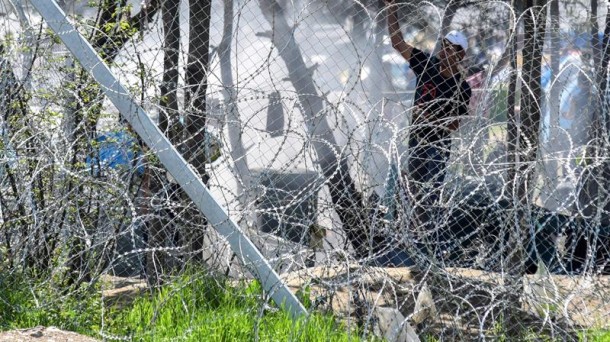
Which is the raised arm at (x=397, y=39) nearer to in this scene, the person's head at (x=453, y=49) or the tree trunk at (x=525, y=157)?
the person's head at (x=453, y=49)

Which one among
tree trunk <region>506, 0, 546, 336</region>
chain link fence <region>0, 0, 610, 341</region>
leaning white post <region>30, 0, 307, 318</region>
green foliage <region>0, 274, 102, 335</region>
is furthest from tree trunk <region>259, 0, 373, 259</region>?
green foliage <region>0, 274, 102, 335</region>

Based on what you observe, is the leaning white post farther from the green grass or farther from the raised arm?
the raised arm

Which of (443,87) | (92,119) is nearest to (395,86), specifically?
(443,87)

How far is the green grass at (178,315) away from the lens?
17.4ft

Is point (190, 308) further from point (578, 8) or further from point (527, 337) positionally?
point (578, 8)

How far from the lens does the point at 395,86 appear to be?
7.22 metres

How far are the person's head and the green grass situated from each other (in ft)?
6.86

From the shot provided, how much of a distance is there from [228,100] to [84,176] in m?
0.94

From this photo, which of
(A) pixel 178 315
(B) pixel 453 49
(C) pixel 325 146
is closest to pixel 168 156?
(A) pixel 178 315

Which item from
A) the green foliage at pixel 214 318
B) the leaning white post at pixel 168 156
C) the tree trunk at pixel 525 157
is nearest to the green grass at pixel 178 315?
the green foliage at pixel 214 318

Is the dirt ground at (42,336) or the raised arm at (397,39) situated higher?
the raised arm at (397,39)

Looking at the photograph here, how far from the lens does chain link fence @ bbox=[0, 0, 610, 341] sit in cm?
559

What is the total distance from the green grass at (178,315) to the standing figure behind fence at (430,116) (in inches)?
31.6

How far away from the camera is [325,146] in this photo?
21.5 feet
